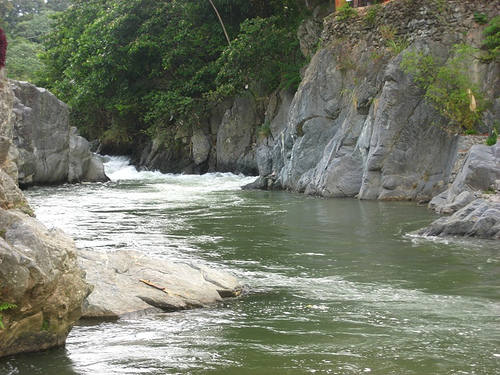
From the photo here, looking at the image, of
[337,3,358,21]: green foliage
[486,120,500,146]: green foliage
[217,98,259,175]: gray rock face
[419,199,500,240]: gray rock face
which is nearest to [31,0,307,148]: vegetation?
[217,98,259,175]: gray rock face

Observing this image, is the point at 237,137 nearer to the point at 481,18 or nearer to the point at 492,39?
the point at 481,18

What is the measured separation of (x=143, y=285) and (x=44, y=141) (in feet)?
64.3

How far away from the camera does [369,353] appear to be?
19.6 feet

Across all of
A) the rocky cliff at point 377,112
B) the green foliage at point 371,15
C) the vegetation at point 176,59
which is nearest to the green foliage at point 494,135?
the rocky cliff at point 377,112

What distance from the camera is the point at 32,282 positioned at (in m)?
5.43

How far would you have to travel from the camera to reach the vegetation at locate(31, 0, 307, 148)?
1130 inches

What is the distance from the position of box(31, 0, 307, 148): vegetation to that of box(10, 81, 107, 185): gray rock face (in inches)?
187

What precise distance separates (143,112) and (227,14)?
6.11 meters

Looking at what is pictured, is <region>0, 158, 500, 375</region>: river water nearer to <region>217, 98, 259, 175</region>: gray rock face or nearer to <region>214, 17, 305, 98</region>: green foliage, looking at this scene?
<region>214, 17, 305, 98</region>: green foliage

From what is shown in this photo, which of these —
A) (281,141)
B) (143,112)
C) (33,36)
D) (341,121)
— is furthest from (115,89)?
(33,36)

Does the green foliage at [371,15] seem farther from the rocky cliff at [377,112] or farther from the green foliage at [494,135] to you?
the green foliage at [494,135]

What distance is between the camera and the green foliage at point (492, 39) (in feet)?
61.7

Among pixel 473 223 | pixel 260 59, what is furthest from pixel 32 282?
pixel 260 59

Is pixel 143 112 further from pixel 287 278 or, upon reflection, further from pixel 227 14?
pixel 287 278
